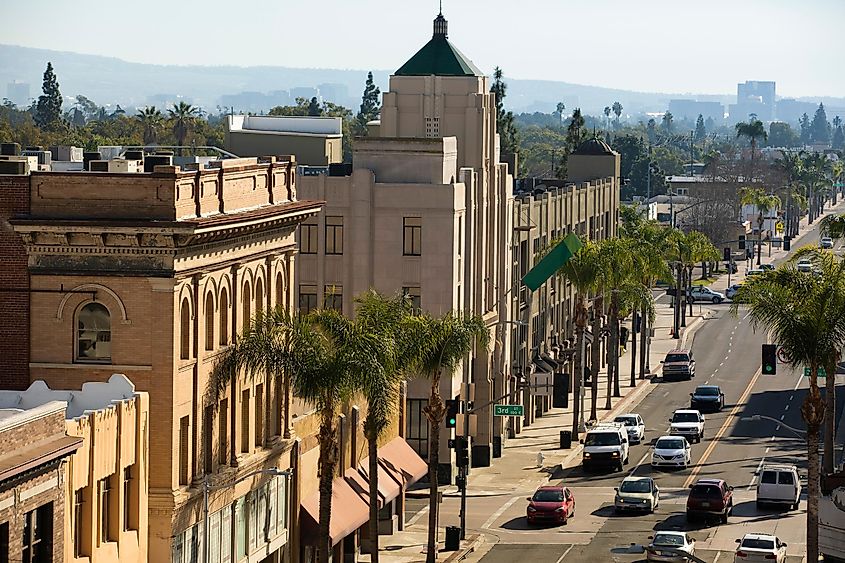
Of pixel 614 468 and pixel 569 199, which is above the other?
pixel 569 199

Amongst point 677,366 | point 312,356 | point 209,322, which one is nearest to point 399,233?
point 312,356

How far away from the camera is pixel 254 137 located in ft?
319

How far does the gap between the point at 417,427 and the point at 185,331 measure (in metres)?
34.7

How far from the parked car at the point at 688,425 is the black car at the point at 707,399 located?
30.0 feet

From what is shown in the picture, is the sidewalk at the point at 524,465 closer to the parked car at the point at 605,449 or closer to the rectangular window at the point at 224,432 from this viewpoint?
the parked car at the point at 605,449

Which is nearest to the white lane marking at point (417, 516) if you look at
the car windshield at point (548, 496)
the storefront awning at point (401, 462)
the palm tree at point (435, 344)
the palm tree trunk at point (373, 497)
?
the storefront awning at point (401, 462)

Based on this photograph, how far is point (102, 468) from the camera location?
41500mm

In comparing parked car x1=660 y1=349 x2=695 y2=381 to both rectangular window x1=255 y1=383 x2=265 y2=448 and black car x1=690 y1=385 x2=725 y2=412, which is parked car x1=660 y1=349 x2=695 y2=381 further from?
rectangular window x1=255 y1=383 x2=265 y2=448

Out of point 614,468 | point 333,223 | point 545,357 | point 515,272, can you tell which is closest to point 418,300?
point 333,223

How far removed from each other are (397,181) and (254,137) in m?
16.8

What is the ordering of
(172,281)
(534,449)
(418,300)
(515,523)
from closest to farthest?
(172,281) → (515,523) → (418,300) → (534,449)

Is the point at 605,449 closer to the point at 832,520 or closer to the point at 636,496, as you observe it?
the point at 636,496

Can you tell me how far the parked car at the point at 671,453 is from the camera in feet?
275

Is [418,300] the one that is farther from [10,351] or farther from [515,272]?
[10,351]
